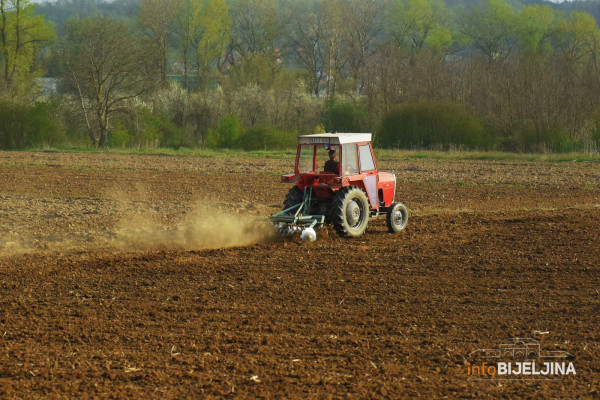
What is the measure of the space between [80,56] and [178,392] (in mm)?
37740

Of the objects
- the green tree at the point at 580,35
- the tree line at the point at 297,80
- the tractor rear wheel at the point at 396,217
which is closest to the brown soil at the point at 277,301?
the tractor rear wheel at the point at 396,217

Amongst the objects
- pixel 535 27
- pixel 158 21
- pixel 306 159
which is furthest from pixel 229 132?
pixel 535 27

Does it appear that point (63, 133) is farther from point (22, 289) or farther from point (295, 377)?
point (295, 377)

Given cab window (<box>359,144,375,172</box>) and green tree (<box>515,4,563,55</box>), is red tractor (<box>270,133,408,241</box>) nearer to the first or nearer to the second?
cab window (<box>359,144,375,172</box>)

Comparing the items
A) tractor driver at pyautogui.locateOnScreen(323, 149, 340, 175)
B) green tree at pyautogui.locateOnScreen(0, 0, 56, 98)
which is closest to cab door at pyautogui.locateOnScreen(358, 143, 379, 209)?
tractor driver at pyautogui.locateOnScreen(323, 149, 340, 175)

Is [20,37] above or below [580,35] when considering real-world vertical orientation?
below

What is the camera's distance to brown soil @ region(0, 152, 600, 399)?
5.70m

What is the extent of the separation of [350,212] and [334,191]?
443 mm

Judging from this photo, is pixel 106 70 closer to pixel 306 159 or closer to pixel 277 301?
pixel 306 159

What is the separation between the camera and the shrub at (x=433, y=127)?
38938 mm

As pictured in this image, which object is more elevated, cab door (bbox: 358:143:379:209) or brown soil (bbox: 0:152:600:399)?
cab door (bbox: 358:143:379:209)

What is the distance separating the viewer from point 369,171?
12.2 m

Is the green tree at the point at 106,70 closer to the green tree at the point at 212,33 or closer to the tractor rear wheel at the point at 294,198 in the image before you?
the green tree at the point at 212,33

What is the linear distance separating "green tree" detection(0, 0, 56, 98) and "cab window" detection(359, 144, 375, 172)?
146 feet
